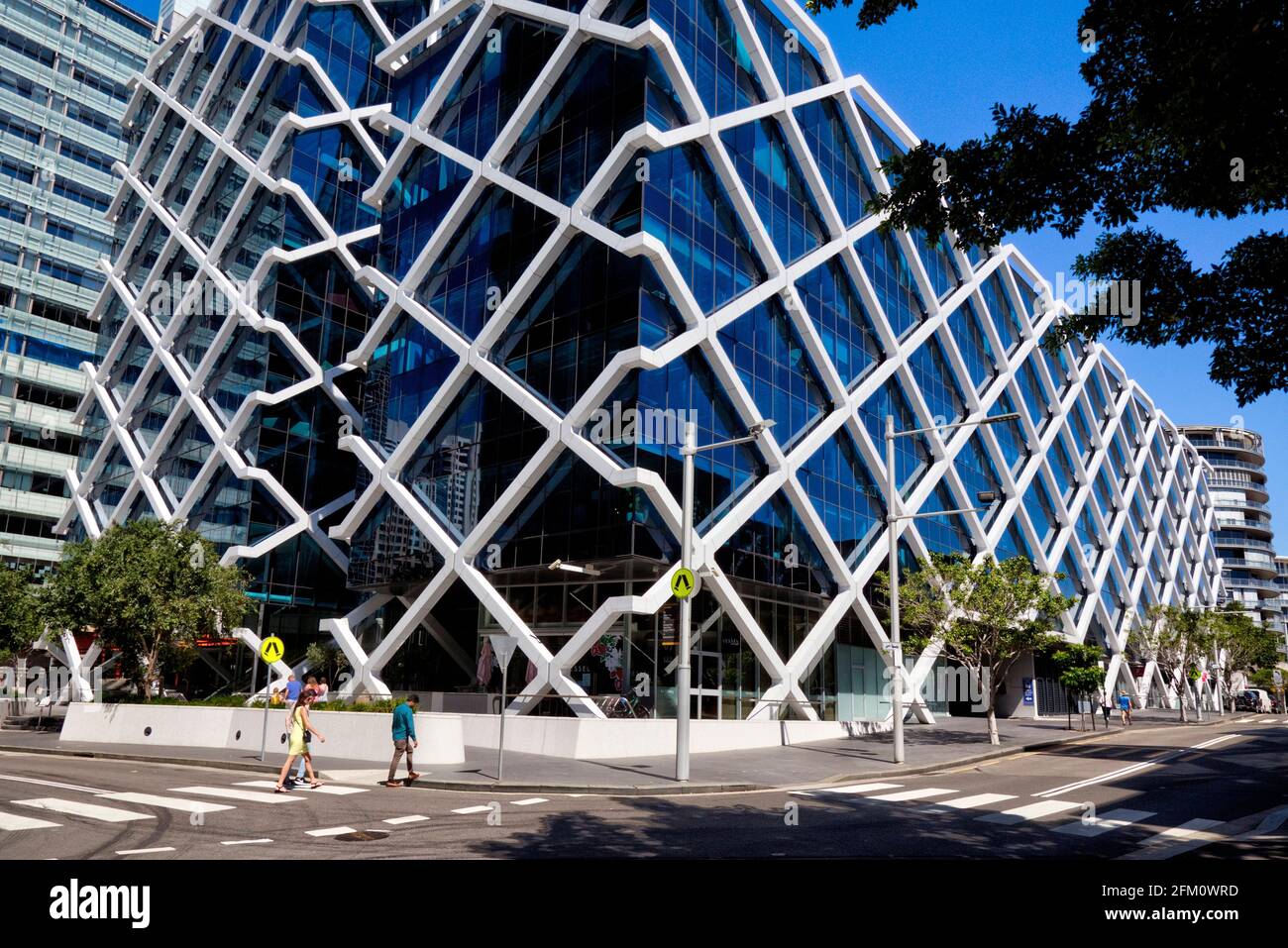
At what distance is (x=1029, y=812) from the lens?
13.8 m

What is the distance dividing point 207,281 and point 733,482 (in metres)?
36.1

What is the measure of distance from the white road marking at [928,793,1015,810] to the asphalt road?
0.07m

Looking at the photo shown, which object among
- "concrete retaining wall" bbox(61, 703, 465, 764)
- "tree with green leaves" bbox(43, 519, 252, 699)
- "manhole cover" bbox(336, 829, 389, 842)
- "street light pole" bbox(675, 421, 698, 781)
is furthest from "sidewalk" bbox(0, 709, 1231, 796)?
"manhole cover" bbox(336, 829, 389, 842)

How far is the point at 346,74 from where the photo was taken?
48.9m

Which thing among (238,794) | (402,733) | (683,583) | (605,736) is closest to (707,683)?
(605,736)

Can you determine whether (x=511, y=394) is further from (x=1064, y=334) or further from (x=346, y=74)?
(x=346, y=74)

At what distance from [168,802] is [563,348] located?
63.4 ft

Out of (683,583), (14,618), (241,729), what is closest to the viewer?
(683,583)

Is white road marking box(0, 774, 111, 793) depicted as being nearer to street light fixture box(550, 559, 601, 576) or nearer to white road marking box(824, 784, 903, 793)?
white road marking box(824, 784, 903, 793)

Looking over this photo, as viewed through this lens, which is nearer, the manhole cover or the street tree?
the manhole cover

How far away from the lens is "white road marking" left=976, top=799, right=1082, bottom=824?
13.1m

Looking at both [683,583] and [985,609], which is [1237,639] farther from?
[683,583]

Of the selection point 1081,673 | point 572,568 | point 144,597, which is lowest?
point 1081,673

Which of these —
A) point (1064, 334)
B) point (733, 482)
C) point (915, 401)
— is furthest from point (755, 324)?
point (1064, 334)
